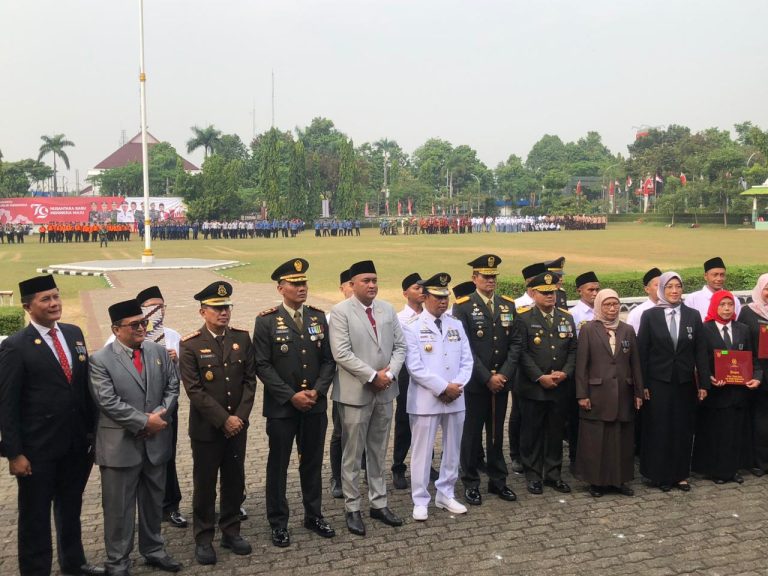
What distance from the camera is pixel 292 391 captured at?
4707mm

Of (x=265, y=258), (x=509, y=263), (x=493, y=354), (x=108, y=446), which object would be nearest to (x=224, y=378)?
(x=108, y=446)

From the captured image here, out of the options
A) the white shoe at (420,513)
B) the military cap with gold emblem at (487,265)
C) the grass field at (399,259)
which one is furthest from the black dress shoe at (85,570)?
A: the grass field at (399,259)

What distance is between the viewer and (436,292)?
523cm

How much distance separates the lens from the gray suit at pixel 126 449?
165 inches

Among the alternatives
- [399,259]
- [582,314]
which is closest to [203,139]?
[399,259]

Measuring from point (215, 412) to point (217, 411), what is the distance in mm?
16

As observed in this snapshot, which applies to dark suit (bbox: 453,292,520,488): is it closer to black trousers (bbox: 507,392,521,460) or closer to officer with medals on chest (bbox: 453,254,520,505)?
officer with medals on chest (bbox: 453,254,520,505)

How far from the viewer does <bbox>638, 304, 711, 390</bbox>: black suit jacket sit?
5.77 metres

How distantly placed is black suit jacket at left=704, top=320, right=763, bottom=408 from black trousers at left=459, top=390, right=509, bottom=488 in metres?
1.84

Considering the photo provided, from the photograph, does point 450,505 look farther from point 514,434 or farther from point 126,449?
point 126,449

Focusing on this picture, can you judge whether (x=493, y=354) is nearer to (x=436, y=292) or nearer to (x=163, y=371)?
(x=436, y=292)

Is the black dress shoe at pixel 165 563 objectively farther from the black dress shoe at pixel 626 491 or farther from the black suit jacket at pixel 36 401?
the black dress shoe at pixel 626 491

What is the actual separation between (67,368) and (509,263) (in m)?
21.0

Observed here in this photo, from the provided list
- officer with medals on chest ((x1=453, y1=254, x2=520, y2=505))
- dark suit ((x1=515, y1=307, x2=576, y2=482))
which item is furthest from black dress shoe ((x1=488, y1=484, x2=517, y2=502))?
dark suit ((x1=515, y1=307, x2=576, y2=482))
